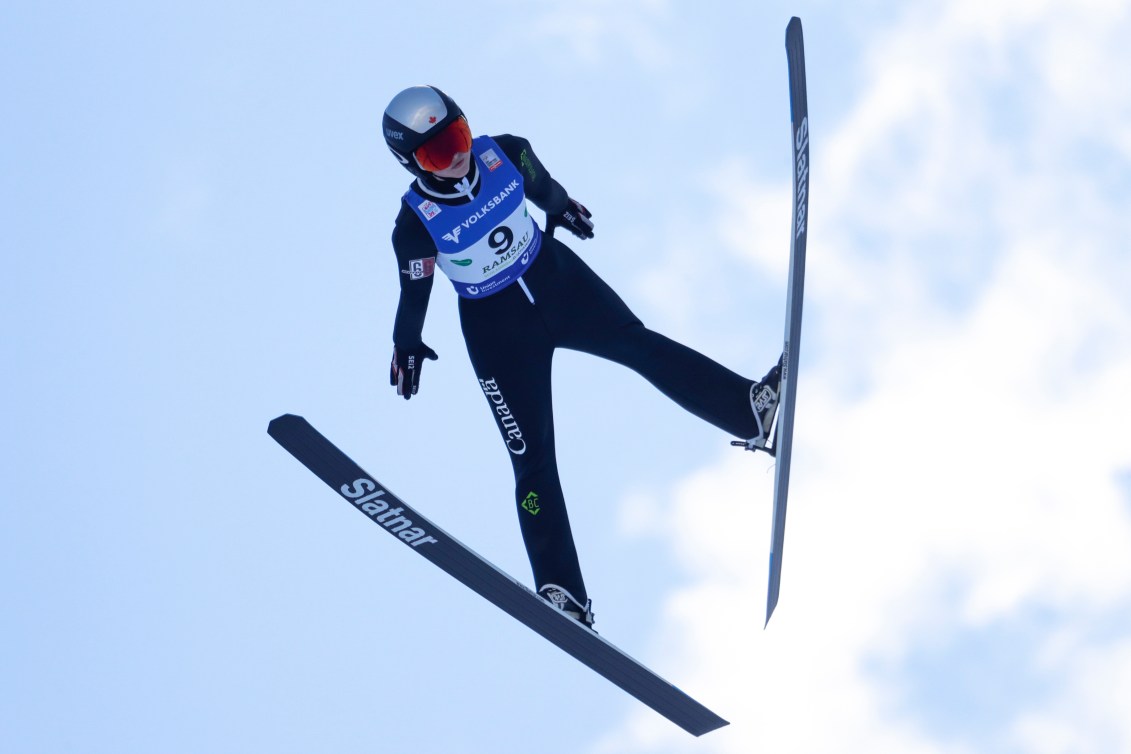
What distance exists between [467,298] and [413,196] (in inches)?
25.5

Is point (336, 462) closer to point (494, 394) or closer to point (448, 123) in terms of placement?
point (494, 394)

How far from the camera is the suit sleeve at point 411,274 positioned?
334 inches

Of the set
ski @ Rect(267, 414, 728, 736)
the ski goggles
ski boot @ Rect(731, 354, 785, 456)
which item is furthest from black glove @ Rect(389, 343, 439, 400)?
ski boot @ Rect(731, 354, 785, 456)

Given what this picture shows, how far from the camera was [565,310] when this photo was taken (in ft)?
28.8

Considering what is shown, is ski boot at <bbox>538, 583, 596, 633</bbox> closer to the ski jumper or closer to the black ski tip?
the ski jumper

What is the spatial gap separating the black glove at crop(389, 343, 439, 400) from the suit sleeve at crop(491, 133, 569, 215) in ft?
3.52

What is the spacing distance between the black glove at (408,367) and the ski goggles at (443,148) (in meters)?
1.00

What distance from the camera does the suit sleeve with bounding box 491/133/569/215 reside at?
8761 millimetres

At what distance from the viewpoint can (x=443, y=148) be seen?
8.24 metres

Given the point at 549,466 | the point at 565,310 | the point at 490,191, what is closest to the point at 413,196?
the point at 490,191

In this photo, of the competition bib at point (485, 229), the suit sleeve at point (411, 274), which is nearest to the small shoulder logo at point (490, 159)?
the competition bib at point (485, 229)

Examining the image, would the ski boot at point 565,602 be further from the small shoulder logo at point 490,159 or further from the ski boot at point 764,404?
the small shoulder logo at point 490,159

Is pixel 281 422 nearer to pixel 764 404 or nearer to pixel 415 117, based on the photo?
pixel 415 117

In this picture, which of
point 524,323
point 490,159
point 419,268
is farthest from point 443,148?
point 524,323
